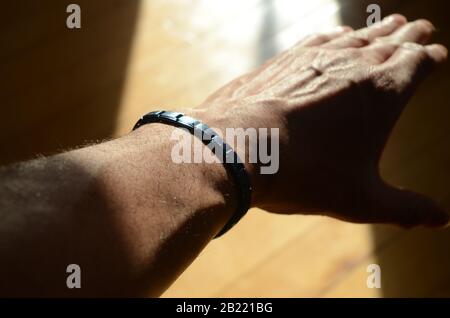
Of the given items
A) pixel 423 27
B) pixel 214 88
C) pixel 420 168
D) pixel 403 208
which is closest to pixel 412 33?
pixel 423 27

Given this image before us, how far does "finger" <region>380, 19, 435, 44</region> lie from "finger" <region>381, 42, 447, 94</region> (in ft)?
0.15

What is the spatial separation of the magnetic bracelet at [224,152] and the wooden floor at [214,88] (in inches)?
15.5

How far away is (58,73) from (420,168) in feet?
A: 3.25

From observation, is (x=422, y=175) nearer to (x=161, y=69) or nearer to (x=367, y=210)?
(x=367, y=210)

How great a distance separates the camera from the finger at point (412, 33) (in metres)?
1.20

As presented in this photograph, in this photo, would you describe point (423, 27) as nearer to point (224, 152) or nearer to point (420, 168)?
point (420, 168)

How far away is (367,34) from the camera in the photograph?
1230mm

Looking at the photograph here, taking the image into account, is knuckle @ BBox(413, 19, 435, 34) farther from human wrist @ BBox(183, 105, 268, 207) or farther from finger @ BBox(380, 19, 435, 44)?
human wrist @ BBox(183, 105, 268, 207)

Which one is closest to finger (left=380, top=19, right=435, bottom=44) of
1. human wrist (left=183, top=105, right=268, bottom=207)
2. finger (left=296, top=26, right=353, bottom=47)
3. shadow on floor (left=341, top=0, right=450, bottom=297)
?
finger (left=296, top=26, right=353, bottom=47)

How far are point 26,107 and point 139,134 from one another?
839 millimetres

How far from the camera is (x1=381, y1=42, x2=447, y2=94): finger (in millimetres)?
1074

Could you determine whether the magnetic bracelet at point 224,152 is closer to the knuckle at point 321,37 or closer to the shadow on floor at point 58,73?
the knuckle at point 321,37

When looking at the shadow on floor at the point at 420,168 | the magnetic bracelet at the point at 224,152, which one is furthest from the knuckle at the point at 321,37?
the magnetic bracelet at the point at 224,152
